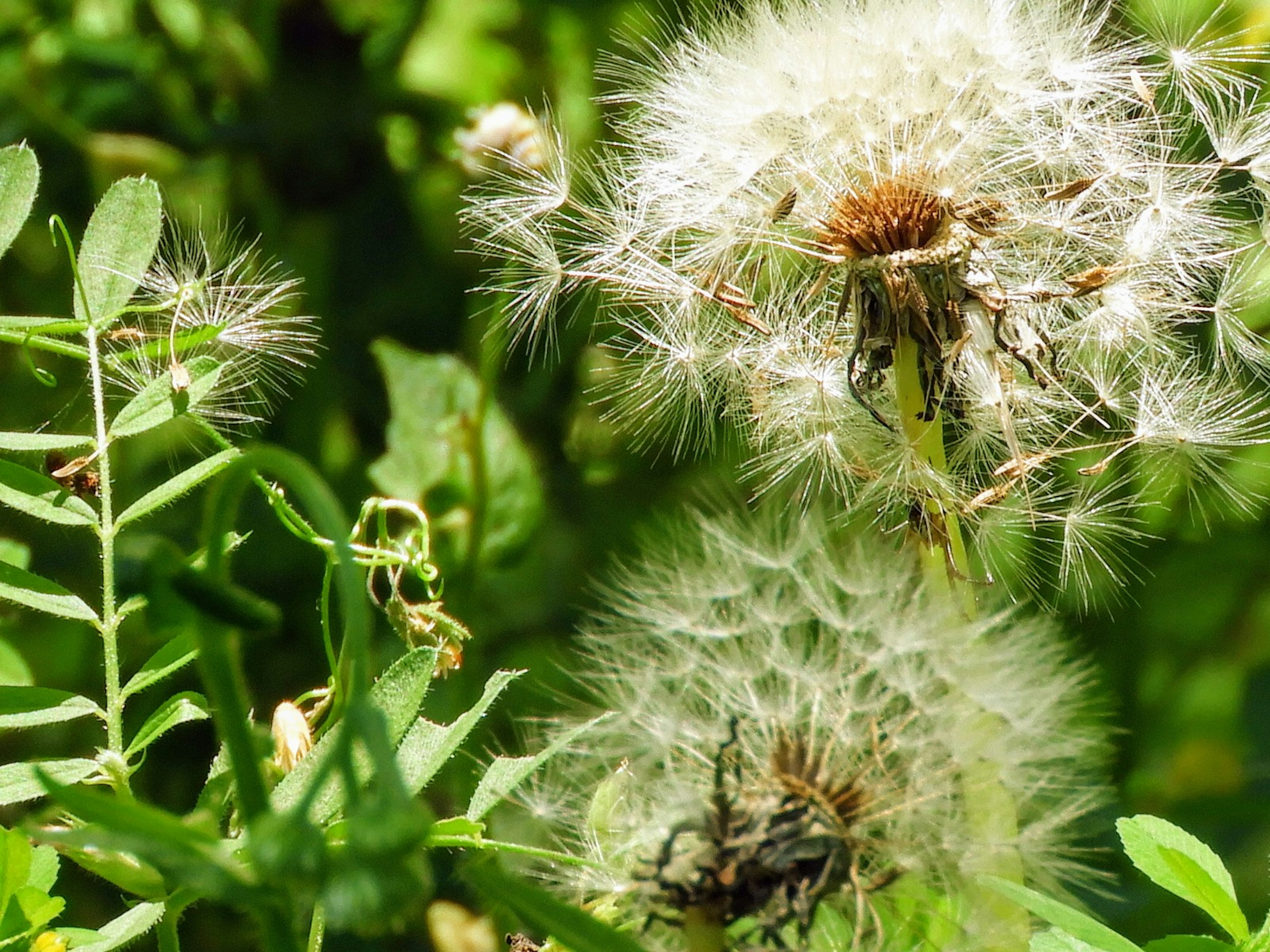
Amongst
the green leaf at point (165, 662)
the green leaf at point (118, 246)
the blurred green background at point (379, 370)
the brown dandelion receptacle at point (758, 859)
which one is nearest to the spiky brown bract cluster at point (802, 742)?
the brown dandelion receptacle at point (758, 859)

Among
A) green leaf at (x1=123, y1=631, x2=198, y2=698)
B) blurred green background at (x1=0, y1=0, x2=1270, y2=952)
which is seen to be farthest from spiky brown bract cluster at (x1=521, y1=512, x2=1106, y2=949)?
blurred green background at (x1=0, y1=0, x2=1270, y2=952)

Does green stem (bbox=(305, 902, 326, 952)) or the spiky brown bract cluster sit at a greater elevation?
the spiky brown bract cluster

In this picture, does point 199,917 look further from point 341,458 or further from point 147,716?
point 147,716

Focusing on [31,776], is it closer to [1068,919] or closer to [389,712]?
[389,712]

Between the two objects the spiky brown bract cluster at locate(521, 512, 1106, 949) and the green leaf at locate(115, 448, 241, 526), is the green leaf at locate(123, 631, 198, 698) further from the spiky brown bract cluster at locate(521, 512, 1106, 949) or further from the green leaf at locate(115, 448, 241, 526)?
the spiky brown bract cluster at locate(521, 512, 1106, 949)

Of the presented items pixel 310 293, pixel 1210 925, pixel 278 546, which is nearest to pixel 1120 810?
pixel 1210 925

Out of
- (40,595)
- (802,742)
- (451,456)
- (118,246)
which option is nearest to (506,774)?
(802,742)

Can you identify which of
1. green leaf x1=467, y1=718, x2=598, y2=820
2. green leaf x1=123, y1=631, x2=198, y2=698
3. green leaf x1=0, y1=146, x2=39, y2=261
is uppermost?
green leaf x1=0, y1=146, x2=39, y2=261
